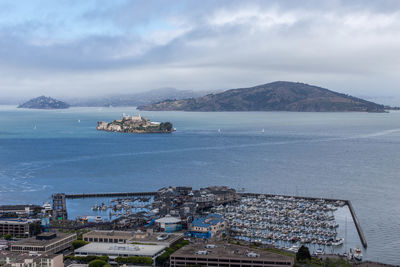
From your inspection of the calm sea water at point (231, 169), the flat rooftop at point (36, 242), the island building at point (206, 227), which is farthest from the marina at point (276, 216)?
the flat rooftop at point (36, 242)

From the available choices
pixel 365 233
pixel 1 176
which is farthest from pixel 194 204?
pixel 1 176

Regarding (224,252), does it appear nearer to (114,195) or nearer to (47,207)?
(47,207)

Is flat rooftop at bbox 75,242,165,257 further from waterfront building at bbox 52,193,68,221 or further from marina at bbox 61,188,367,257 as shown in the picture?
waterfront building at bbox 52,193,68,221

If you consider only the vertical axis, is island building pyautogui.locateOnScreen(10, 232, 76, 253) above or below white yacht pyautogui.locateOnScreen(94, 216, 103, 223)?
above

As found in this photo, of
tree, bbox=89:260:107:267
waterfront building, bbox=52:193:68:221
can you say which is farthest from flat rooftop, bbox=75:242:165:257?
waterfront building, bbox=52:193:68:221

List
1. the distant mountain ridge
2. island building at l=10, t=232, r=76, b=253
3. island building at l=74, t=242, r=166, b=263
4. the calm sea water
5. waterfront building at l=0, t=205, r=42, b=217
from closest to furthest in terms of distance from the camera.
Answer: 1. island building at l=74, t=242, r=166, b=263
2. island building at l=10, t=232, r=76, b=253
3. waterfront building at l=0, t=205, r=42, b=217
4. the calm sea water
5. the distant mountain ridge

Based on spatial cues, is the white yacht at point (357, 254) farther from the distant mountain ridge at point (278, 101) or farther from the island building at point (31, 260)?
the distant mountain ridge at point (278, 101)
